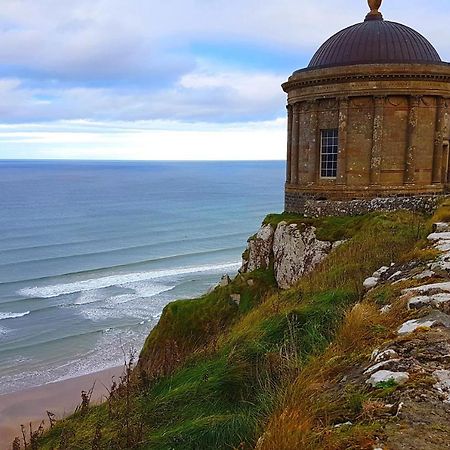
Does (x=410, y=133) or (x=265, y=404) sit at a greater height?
(x=410, y=133)

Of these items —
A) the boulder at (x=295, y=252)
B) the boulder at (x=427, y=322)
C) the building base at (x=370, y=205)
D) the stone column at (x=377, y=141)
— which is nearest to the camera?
the boulder at (x=427, y=322)

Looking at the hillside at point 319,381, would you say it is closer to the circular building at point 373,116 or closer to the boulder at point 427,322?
the boulder at point 427,322

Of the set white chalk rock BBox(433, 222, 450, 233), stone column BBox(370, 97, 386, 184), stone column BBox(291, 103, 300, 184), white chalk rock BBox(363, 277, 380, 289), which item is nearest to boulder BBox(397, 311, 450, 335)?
white chalk rock BBox(363, 277, 380, 289)

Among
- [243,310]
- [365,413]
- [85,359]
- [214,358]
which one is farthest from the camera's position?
[85,359]

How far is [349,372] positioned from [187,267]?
42.5m

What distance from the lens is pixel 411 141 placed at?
20109mm

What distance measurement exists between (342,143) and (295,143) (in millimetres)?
2558

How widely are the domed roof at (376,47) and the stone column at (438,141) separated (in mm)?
1893

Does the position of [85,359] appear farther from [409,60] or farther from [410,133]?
[409,60]

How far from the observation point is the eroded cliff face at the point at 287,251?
17.0 m

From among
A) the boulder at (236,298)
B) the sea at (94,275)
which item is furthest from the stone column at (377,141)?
the sea at (94,275)

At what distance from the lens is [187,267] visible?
46625 millimetres

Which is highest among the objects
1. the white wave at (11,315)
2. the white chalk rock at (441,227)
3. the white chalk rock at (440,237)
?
the white chalk rock at (441,227)

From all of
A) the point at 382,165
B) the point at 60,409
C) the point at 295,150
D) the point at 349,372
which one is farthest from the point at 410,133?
the point at 60,409
